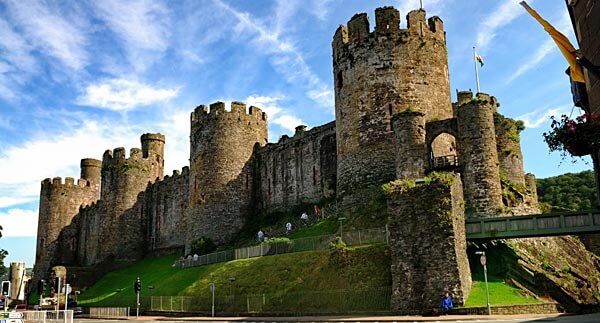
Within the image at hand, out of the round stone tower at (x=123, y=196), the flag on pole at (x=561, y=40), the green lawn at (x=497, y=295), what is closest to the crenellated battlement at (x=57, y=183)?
the round stone tower at (x=123, y=196)

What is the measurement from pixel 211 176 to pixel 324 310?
82.0 feet

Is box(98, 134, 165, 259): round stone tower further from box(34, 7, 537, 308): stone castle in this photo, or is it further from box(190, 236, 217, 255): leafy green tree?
box(190, 236, 217, 255): leafy green tree

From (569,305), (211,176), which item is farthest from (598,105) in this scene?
(211,176)

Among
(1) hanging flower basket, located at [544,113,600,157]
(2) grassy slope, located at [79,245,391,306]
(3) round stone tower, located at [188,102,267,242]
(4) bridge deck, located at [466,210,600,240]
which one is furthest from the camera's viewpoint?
(3) round stone tower, located at [188,102,267,242]

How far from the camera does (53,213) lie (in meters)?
74.1

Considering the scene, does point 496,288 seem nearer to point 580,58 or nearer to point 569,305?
point 569,305

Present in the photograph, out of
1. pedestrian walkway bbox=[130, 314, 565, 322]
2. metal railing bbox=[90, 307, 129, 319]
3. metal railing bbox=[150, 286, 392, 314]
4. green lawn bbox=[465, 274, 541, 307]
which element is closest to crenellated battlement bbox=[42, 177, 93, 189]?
metal railing bbox=[90, 307, 129, 319]

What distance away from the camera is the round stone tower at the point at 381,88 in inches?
1479

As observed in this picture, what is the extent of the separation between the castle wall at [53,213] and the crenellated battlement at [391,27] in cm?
4879

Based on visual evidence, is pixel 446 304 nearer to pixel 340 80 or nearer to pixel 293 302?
pixel 293 302

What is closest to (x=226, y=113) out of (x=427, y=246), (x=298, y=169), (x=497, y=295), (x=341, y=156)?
(x=298, y=169)

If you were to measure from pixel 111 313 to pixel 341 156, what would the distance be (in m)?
18.1

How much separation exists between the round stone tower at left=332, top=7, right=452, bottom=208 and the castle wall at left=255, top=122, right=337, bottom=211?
5.30 metres

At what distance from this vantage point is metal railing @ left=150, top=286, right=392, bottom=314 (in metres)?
26.5
